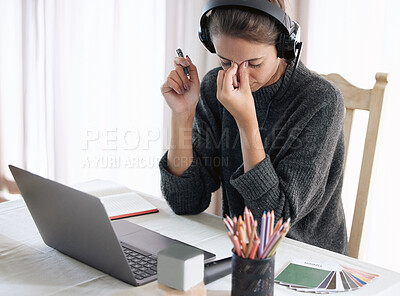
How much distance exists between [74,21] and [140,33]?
0.32 meters

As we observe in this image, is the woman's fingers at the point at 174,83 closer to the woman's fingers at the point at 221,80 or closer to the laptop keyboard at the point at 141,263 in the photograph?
the woman's fingers at the point at 221,80

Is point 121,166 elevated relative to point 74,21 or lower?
lower

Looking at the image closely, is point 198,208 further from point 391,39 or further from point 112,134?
point 112,134

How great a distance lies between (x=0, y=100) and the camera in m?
Result: 2.49

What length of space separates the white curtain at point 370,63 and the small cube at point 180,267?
1.08 meters

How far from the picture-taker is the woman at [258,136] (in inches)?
42.9

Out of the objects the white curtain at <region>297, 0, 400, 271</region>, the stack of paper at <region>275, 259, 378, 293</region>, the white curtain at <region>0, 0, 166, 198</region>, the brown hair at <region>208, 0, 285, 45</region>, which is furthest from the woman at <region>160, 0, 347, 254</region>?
the white curtain at <region>0, 0, 166, 198</region>

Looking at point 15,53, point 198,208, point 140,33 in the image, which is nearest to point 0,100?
point 15,53

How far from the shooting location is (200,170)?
1.30 m

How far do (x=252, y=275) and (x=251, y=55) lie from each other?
0.54 metres

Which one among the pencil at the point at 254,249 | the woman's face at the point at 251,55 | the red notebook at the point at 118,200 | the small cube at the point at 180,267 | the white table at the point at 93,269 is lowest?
the white table at the point at 93,269

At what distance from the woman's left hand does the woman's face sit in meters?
0.02

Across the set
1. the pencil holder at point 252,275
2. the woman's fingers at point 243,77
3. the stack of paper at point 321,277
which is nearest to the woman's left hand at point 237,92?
the woman's fingers at point 243,77

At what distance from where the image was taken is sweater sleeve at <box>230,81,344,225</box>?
109cm
